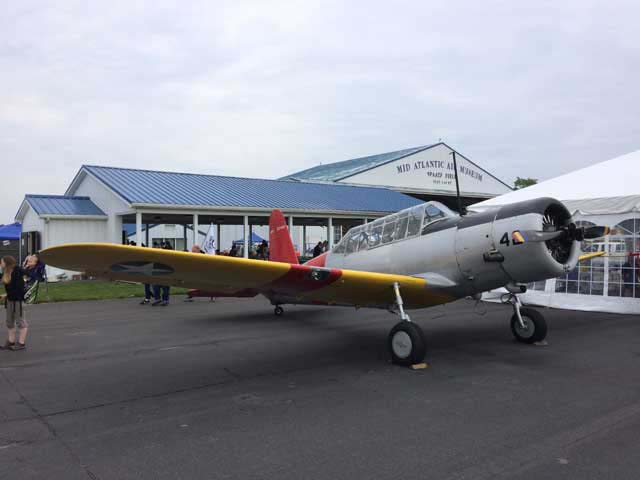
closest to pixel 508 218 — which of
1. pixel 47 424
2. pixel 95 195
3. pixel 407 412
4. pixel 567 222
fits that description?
pixel 567 222

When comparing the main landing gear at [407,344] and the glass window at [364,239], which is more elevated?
the glass window at [364,239]

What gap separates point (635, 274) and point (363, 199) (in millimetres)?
17014

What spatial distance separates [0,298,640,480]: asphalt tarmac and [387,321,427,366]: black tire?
17 cm

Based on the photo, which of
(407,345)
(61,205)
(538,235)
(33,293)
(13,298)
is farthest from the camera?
(61,205)

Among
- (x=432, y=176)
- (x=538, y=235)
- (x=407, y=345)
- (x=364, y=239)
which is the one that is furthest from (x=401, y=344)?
(x=432, y=176)

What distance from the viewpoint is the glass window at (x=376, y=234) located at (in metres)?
7.68

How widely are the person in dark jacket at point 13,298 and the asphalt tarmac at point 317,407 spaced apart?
1.08 ft

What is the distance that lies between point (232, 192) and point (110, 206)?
5470mm

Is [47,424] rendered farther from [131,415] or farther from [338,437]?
[338,437]

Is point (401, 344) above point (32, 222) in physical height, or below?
below

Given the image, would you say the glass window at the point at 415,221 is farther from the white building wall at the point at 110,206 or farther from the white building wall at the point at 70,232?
the white building wall at the point at 70,232

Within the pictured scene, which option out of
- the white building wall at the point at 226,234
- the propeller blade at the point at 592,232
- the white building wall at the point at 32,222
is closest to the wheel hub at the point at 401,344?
the propeller blade at the point at 592,232

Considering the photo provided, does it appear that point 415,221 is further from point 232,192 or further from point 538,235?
point 232,192

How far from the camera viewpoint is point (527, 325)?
7.33 m
